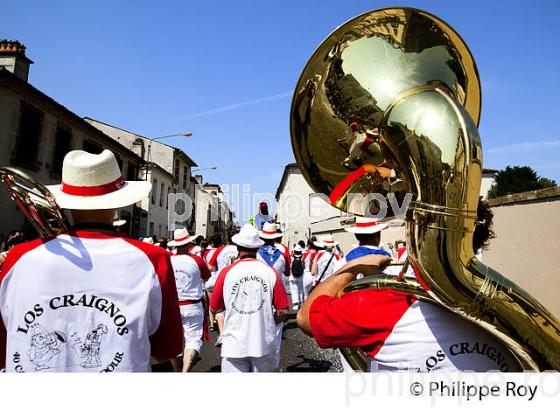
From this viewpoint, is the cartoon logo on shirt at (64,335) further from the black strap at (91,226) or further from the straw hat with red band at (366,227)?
the straw hat with red band at (366,227)

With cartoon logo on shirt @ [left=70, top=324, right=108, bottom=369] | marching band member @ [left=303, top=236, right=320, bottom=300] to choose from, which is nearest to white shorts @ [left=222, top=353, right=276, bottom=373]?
cartoon logo on shirt @ [left=70, top=324, right=108, bottom=369]

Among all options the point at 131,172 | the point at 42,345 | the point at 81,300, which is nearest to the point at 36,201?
the point at 81,300

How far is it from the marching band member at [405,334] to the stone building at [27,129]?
12.2m

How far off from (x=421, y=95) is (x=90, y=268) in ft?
4.67

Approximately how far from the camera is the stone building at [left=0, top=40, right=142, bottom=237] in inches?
480

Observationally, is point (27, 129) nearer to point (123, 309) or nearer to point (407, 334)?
point (123, 309)

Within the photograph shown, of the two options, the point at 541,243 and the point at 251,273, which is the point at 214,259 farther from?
the point at 541,243

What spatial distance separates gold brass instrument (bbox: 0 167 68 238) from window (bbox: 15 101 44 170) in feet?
44.4

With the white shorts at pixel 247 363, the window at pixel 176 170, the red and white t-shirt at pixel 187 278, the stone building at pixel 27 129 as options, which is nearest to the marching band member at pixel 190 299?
the red and white t-shirt at pixel 187 278

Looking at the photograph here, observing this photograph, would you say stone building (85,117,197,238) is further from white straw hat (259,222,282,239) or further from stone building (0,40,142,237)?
white straw hat (259,222,282,239)

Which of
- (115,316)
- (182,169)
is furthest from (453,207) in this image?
(182,169)

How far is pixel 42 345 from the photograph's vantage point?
1.55 m

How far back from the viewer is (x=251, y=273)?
12.5ft
